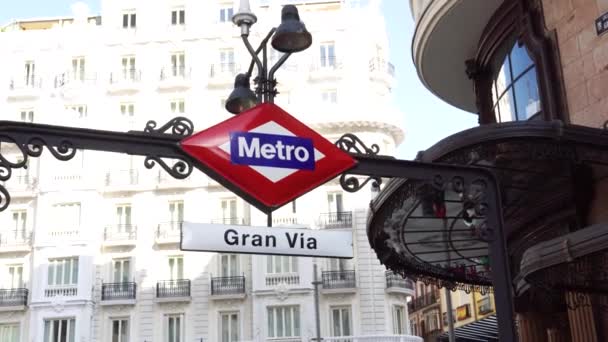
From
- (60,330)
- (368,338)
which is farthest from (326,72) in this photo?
(60,330)

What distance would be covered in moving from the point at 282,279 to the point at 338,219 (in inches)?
156

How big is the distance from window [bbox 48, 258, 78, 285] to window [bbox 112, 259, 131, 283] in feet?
5.83

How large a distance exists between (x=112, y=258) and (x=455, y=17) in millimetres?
30286

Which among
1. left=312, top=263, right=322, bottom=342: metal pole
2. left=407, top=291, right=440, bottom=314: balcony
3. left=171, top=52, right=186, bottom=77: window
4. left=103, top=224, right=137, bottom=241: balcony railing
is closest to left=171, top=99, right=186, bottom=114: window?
left=171, top=52, right=186, bottom=77: window

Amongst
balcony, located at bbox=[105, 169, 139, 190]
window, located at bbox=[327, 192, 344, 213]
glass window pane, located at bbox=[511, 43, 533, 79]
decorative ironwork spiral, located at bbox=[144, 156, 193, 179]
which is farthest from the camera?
balcony, located at bbox=[105, 169, 139, 190]

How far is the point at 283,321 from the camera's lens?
126 feet

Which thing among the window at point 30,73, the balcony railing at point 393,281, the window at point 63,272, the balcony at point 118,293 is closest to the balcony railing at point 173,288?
the balcony at point 118,293

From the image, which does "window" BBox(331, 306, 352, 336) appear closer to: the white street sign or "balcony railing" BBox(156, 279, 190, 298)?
"balcony railing" BBox(156, 279, 190, 298)

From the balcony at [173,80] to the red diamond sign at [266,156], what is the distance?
122 feet

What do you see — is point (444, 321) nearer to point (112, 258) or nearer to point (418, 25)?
point (112, 258)

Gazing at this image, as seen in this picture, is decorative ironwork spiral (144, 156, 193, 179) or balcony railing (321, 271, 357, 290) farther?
balcony railing (321, 271, 357, 290)

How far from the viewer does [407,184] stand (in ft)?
29.1

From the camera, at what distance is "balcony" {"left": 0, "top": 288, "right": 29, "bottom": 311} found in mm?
39000

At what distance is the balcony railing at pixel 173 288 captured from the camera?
128 ft
